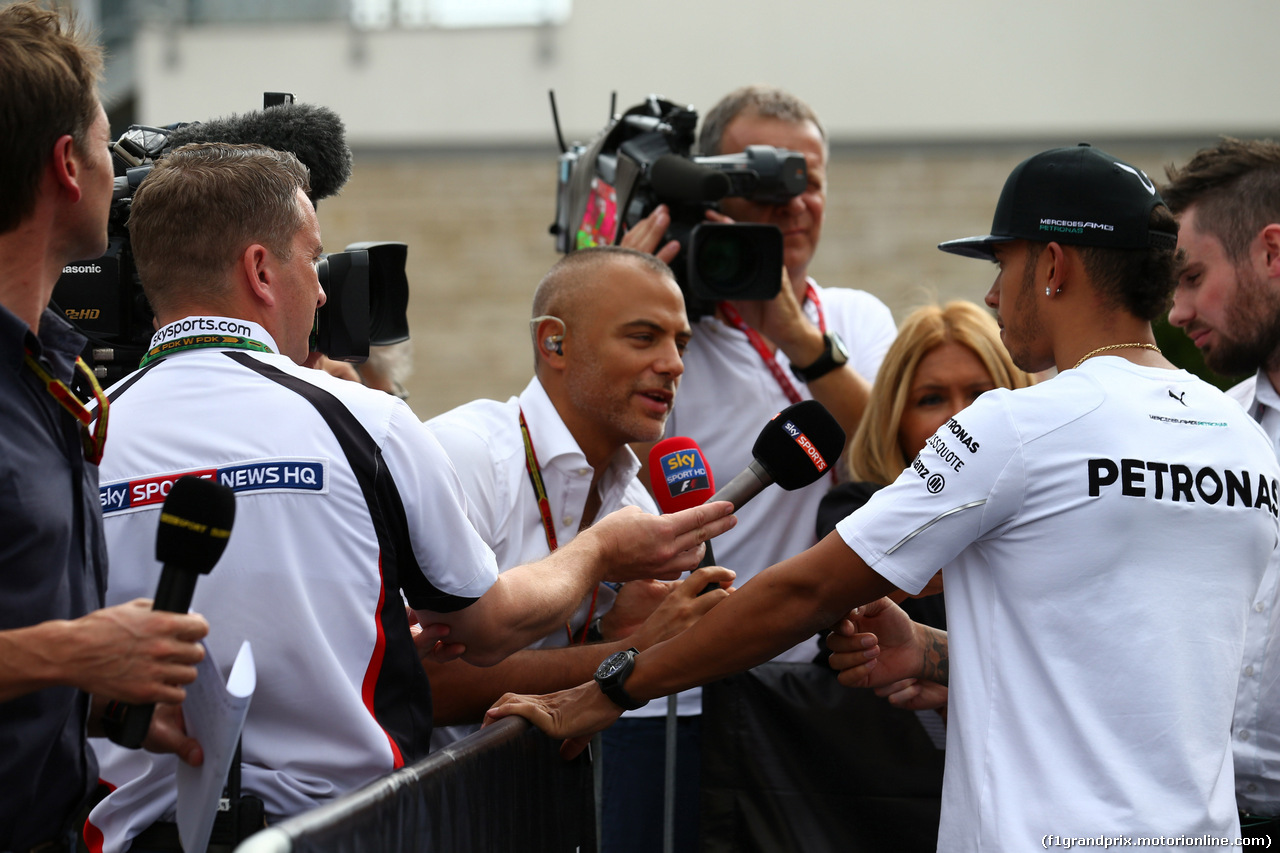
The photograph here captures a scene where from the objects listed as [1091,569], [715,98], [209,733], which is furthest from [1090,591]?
[715,98]

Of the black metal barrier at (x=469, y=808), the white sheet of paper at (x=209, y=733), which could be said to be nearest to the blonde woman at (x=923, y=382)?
the black metal barrier at (x=469, y=808)

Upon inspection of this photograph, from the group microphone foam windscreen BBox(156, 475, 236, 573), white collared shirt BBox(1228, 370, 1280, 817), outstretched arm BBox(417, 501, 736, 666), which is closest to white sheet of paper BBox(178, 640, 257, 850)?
microphone foam windscreen BBox(156, 475, 236, 573)

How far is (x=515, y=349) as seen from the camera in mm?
12102

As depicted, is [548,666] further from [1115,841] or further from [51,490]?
[51,490]

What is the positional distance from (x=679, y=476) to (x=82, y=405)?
1.50 meters

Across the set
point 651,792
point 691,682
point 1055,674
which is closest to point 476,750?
point 691,682

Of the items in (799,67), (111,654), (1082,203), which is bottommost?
(111,654)

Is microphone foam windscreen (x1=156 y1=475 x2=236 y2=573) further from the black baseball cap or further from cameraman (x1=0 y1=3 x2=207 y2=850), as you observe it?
the black baseball cap

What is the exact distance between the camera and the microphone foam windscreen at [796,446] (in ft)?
8.58

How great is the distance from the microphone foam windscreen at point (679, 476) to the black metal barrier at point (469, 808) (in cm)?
64

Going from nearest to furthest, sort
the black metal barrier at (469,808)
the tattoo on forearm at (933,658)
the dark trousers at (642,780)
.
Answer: the black metal barrier at (469,808) < the tattoo on forearm at (933,658) < the dark trousers at (642,780)

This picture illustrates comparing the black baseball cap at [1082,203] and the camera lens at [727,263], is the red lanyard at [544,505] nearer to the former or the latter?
the camera lens at [727,263]

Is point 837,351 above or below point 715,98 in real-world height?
below

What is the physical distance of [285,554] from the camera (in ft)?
6.43
